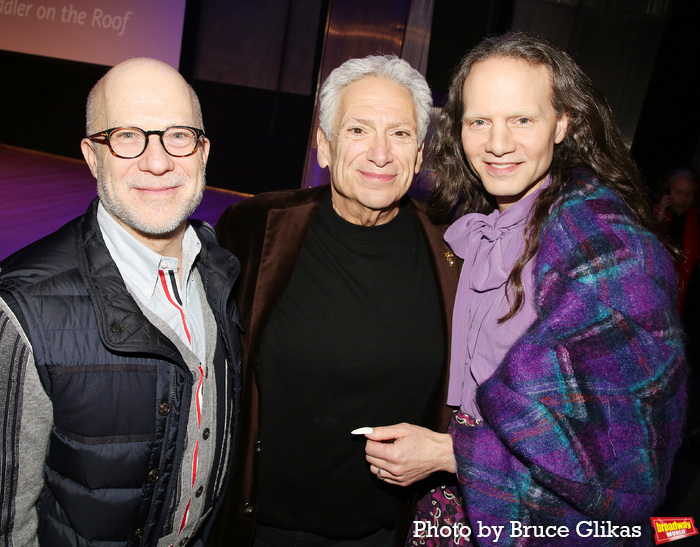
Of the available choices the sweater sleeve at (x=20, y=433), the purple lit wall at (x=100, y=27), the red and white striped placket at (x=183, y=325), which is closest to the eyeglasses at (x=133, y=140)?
the red and white striped placket at (x=183, y=325)

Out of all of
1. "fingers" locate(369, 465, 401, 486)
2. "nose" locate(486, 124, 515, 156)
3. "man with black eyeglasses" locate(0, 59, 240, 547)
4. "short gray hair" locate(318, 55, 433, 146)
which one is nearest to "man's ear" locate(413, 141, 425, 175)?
"short gray hair" locate(318, 55, 433, 146)

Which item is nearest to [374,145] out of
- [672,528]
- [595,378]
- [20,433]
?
[595,378]

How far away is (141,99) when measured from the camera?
1.17m

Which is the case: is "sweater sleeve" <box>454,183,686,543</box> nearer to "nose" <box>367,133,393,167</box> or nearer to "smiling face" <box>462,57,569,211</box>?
"smiling face" <box>462,57,569,211</box>

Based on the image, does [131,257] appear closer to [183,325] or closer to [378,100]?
[183,325]

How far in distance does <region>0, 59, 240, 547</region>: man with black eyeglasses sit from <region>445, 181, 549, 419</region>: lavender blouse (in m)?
0.74

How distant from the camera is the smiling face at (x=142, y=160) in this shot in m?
1.16

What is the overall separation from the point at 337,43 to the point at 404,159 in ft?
15.5

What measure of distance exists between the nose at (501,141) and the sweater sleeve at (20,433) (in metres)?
1.21

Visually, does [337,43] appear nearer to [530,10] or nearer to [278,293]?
[530,10]

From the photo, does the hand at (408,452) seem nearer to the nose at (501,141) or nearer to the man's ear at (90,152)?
the nose at (501,141)

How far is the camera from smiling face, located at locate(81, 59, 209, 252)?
1.16 meters

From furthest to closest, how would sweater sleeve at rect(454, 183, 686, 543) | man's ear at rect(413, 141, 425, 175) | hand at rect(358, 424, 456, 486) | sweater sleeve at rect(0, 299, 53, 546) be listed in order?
man's ear at rect(413, 141, 425, 175), hand at rect(358, 424, 456, 486), sweater sleeve at rect(454, 183, 686, 543), sweater sleeve at rect(0, 299, 53, 546)

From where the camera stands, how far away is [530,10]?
6004 millimetres
